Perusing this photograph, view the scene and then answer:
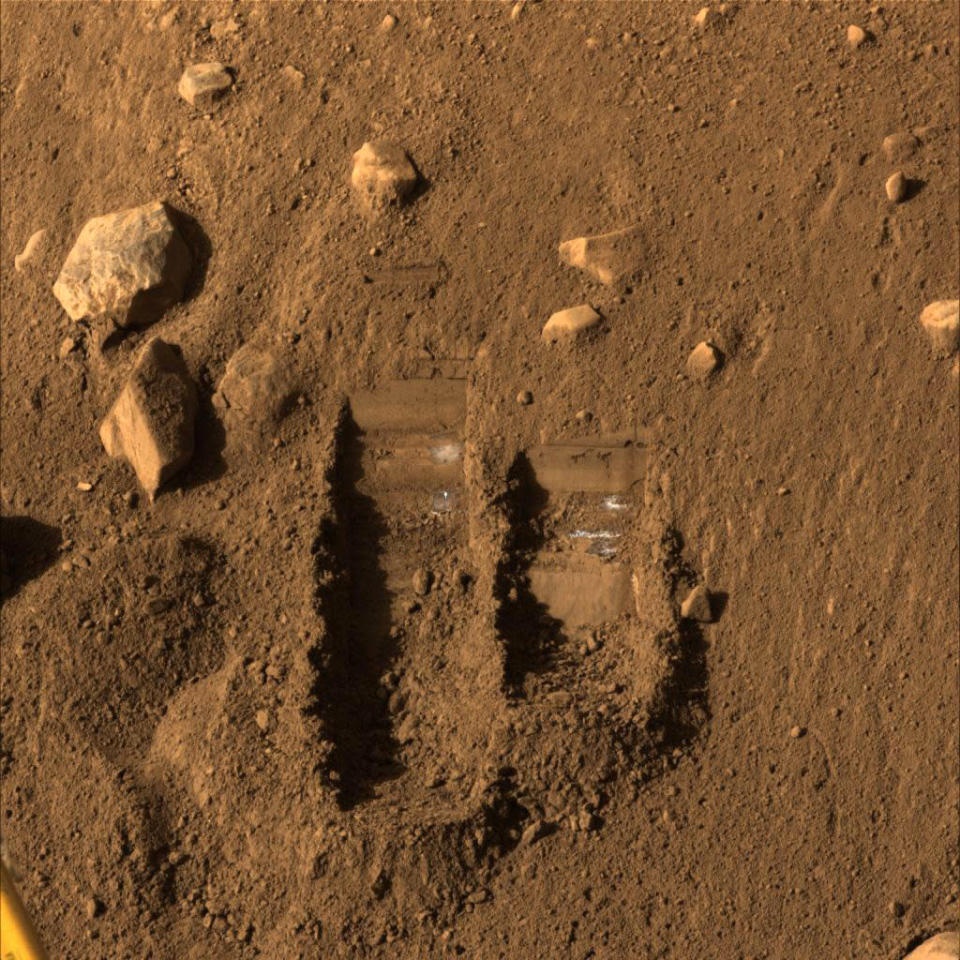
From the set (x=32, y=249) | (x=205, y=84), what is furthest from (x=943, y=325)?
(x=32, y=249)

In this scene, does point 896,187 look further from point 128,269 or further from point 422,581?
point 128,269

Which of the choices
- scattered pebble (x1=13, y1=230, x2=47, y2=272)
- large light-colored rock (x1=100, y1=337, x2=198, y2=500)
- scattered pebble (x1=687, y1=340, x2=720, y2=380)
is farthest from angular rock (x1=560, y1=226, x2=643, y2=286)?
scattered pebble (x1=13, y1=230, x2=47, y2=272)

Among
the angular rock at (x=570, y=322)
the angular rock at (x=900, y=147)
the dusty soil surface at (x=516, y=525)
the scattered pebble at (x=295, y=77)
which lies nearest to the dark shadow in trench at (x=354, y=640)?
the dusty soil surface at (x=516, y=525)

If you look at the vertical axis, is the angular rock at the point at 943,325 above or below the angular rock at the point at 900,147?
below

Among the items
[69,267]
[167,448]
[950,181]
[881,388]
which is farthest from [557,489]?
[69,267]

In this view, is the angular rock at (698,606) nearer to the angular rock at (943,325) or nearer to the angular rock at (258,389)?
the angular rock at (943,325)

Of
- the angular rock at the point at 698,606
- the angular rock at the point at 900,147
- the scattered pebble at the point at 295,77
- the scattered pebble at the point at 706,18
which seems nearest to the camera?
the angular rock at the point at 698,606
